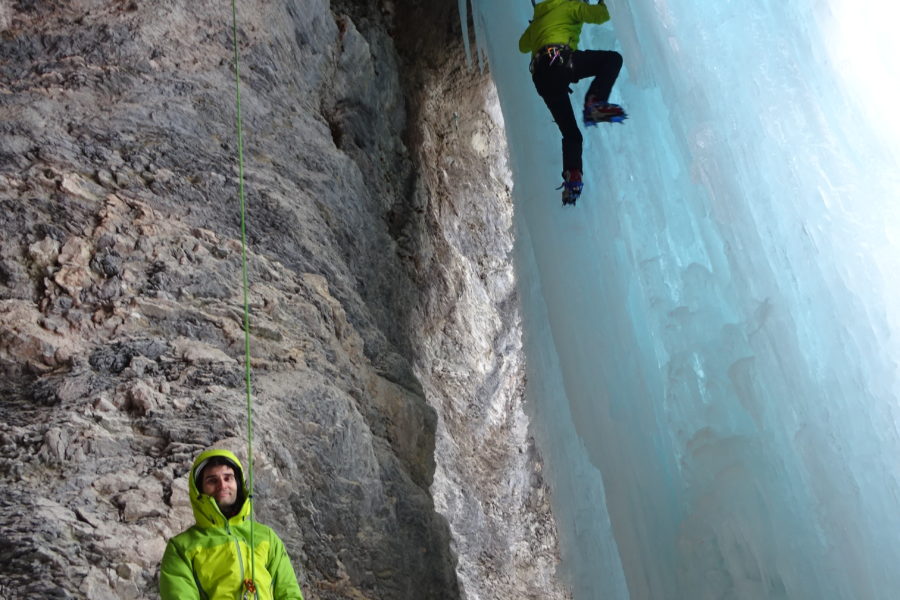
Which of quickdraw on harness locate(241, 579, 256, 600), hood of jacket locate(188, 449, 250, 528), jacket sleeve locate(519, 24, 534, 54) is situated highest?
jacket sleeve locate(519, 24, 534, 54)

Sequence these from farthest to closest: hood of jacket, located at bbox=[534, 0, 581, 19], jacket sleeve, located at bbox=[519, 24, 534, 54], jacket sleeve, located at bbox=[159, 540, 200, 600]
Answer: jacket sleeve, located at bbox=[519, 24, 534, 54] → hood of jacket, located at bbox=[534, 0, 581, 19] → jacket sleeve, located at bbox=[159, 540, 200, 600]

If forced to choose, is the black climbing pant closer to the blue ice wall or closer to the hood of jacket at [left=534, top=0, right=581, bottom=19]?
the blue ice wall

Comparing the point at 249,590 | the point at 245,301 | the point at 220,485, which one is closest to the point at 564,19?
the point at 245,301

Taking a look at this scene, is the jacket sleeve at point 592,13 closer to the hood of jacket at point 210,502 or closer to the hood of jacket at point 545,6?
the hood of jacket at point 545,6

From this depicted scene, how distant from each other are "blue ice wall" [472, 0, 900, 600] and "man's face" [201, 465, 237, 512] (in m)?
1.97

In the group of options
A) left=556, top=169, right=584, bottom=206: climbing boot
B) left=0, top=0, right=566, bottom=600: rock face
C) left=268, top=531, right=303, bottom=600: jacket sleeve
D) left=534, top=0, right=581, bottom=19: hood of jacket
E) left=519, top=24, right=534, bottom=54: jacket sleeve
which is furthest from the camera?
left=519, top=24, right=534, bottom=54: jacket sleeve

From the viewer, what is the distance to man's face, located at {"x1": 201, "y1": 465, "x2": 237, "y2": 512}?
2570mm

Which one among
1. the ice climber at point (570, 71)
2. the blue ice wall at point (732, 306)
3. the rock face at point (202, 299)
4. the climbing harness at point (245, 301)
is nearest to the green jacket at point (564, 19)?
the ice climber at point (570, 71)

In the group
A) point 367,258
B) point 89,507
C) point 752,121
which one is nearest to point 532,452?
point 367,258

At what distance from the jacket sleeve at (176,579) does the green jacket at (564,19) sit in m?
3.20

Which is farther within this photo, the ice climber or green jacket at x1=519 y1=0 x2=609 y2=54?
green jacket at x1=519 y1=0 x2=609 y2=54

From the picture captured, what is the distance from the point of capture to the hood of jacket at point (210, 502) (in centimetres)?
256

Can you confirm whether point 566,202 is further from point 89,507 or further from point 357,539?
point 89,507

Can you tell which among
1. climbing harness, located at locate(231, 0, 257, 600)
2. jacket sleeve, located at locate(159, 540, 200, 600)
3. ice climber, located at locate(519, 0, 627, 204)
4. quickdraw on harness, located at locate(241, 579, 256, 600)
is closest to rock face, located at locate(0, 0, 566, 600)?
climbing harness, located at locate(231, 0, 257, 600)
